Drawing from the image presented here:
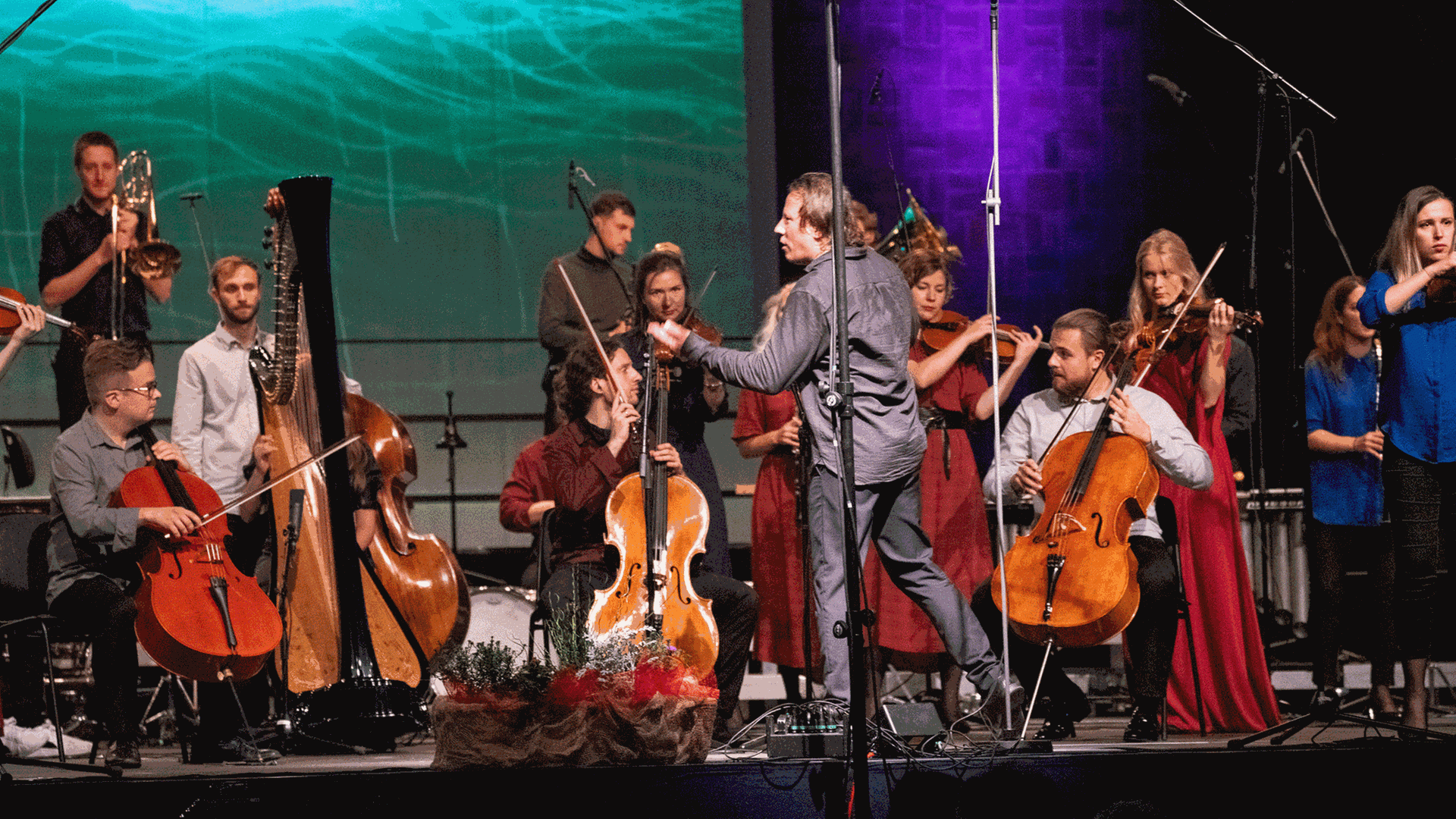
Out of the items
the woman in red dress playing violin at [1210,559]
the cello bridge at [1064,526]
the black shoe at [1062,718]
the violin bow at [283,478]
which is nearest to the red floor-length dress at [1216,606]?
the woman in red dress playing violin at [1210,559]

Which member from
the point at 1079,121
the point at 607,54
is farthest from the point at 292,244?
the point at 1079,121

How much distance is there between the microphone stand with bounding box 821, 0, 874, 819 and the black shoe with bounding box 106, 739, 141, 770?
2.15 meters

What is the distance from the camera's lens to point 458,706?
357 cm

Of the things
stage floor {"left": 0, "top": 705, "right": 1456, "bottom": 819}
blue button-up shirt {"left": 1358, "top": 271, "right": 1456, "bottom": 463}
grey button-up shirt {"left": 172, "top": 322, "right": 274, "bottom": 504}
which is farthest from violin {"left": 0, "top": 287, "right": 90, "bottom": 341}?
blue button-up shirt {"left": 1358, "top": 271, "right": 1456, "bottom": 463}

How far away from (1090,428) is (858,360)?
3.56 ft

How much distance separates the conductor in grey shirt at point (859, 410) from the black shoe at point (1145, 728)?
0.50 meters

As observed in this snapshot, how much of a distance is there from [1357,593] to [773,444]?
2801 mm

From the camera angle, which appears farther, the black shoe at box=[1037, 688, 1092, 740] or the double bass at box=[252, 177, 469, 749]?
the black shoe at box=[1037, 688, 1092, 740]

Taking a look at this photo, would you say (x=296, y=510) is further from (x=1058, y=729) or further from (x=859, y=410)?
(x=1058, y=729)

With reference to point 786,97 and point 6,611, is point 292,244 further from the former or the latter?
point 786,97

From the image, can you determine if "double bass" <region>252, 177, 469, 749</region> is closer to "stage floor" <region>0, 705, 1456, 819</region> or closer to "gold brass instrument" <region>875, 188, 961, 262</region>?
"stage floor" <region>0, 705, 1456, 819</region>

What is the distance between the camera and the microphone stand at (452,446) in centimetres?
690

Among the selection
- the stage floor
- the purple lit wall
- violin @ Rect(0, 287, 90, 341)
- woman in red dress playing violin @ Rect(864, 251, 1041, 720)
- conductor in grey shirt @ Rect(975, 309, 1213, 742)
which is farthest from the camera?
the purple lit wall

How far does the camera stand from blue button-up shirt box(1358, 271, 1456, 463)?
429cm
